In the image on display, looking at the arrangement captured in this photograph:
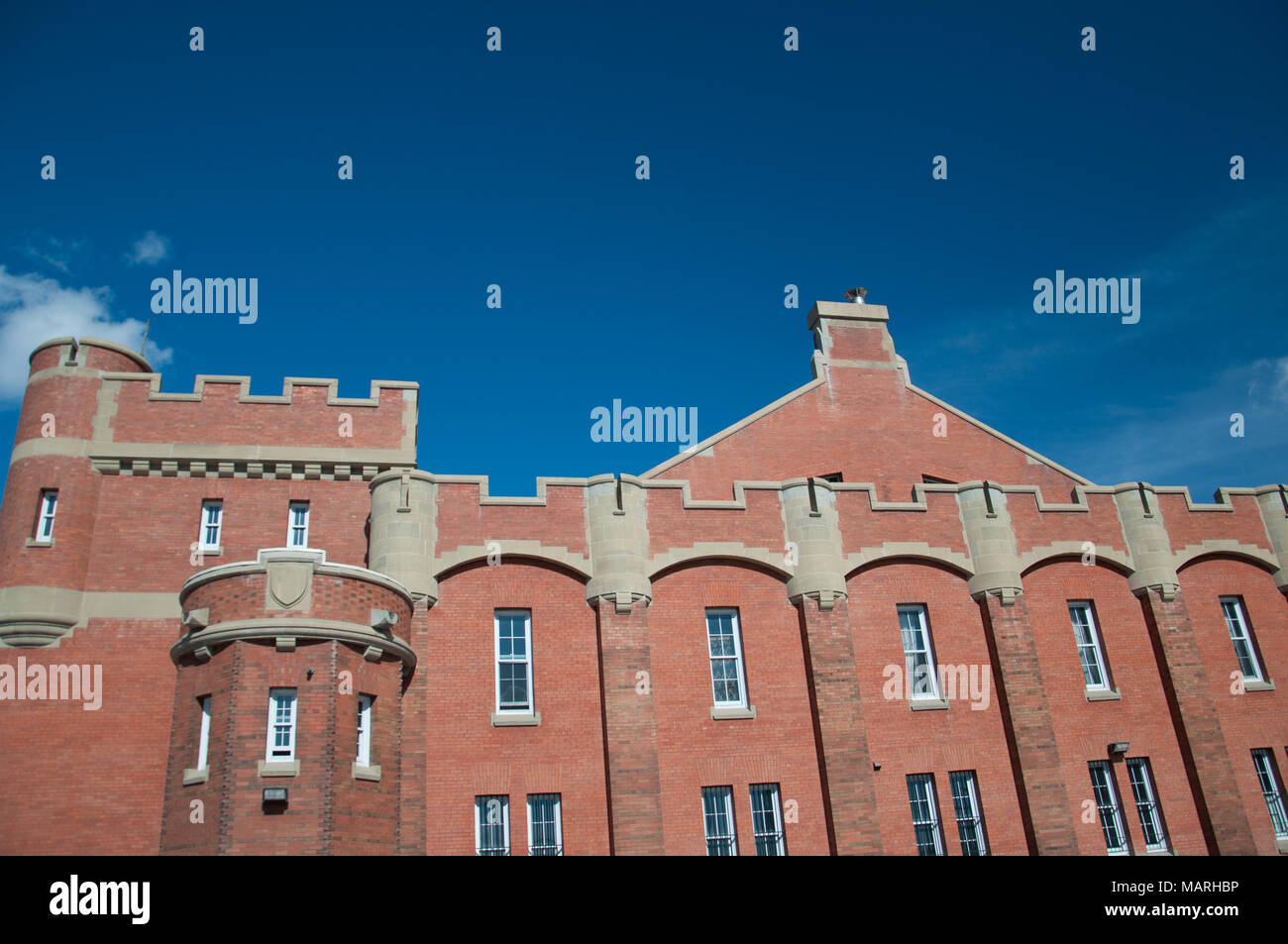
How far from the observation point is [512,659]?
2091 cm

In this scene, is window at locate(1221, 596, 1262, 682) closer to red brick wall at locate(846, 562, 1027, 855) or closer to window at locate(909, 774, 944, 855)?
red brick wall at locate(846, 562, 1027, 855)

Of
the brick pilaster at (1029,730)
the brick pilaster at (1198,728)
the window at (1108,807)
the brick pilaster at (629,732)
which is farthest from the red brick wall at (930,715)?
the brick pilaster at (629,732)

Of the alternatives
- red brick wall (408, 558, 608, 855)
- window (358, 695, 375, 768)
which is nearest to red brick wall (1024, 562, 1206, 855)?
red brick wall (408, 558, 608, 855)

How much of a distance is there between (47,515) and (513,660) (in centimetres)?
1122

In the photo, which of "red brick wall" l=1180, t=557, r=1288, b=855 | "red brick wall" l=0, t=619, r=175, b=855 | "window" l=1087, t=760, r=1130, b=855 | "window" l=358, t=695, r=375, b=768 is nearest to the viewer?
"window" l=358, t=695, r=375, b=768

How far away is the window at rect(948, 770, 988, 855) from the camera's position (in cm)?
2131

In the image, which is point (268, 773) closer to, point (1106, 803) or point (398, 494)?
point (398, 494)

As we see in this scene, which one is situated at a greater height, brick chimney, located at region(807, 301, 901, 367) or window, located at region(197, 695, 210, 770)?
brick chimney, located at region(807, 301, 901, 367)

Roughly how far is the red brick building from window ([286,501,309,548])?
0.05 meters

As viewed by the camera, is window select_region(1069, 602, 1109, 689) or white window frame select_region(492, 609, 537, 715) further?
window select_region(1069, 602, 1109, 689)

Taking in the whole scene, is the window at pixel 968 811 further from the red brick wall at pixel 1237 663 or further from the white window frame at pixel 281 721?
the white window frame at pixel 281 721

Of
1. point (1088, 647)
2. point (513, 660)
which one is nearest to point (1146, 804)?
point (1088, 647)

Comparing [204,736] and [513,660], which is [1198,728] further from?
[204,736]

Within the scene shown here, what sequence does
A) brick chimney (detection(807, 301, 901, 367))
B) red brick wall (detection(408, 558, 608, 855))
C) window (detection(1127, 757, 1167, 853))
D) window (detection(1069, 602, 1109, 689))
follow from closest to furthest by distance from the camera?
red brick wall (detection(408, 558, 608, 855)) → window (detection(1127, 757, 1167, 853)) → window (detection(1069, 602, 1109, 689)) → brick chimney (detection(807, 301, 901, 367))
